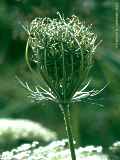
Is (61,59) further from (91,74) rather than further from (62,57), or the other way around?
(91,74)

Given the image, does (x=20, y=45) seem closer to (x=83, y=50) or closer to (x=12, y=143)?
(x=12, y=143)

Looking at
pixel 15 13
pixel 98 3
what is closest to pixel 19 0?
pixel 15 13

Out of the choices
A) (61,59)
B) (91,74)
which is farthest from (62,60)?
(91,74)

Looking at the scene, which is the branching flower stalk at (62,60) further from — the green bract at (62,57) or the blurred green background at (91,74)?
the blurred green background at (91,74)

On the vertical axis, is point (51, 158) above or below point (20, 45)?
below

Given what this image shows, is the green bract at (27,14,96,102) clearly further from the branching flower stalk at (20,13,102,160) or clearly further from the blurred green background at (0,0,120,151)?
the blurred green background at (0,0,120,151)

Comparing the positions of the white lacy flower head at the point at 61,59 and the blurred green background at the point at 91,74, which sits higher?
the blurred green background at the point at 91,74

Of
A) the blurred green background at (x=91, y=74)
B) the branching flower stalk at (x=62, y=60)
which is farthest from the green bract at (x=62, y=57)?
the blurred green background at (x=91, y=74)
